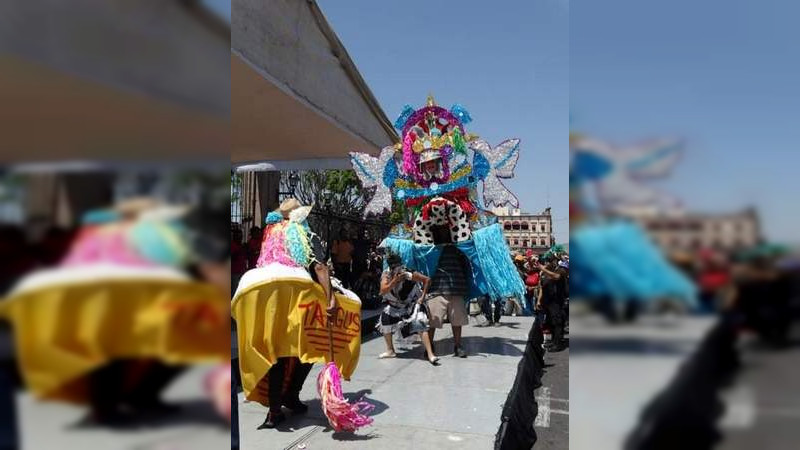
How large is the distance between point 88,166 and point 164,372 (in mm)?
330

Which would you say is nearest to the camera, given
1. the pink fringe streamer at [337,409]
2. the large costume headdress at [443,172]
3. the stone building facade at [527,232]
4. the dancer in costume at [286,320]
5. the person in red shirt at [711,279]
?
the person in red shirt at [711,279]

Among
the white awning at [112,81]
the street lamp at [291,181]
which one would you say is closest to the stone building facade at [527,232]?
the street lamp at [291,181]

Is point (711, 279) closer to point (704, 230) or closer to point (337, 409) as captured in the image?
point (704, 230)

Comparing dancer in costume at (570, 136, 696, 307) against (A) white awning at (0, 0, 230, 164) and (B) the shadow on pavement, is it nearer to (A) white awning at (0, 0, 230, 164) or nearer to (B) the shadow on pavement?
(B) the shadow on pavement

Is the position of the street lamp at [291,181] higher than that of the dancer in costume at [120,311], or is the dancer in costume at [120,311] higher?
the street lamp at [291,181]

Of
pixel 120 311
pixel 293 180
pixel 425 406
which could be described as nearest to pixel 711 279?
→ pixel 120 311

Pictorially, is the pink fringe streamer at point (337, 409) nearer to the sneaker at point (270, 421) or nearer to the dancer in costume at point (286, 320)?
the dancer in costume at point (286, 320)

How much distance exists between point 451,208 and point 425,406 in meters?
2.30

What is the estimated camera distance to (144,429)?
0.89 m

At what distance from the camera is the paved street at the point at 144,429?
81cm

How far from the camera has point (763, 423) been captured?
1.02 metres

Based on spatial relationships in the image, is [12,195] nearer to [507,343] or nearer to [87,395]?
[87,395]

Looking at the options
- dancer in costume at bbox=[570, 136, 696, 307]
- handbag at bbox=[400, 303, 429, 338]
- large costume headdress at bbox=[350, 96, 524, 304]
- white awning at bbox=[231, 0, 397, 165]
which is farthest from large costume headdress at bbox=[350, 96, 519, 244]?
dancer in costume at bbox=[570, 136, 696, 307]

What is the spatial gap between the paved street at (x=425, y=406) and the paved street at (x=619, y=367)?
2.01 metres
